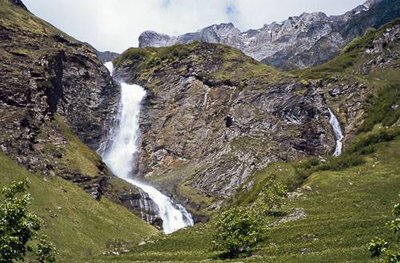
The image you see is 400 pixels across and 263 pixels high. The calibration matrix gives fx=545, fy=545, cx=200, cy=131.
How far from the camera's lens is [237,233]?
208 feet

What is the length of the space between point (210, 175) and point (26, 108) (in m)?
58.9

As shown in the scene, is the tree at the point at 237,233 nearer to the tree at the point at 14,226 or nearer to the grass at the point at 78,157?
the tree at the point at 14,226

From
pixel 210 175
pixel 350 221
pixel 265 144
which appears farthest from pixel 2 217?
pixel 265 144

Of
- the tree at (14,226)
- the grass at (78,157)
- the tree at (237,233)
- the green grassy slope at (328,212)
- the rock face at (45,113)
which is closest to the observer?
the tree at (14,226)

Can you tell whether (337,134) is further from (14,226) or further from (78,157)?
(14,226)

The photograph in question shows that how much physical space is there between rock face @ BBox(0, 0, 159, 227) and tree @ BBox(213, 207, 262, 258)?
75.6m

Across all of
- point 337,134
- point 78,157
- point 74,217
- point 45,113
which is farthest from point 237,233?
point 337,134

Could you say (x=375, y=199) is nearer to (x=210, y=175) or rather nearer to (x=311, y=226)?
(x=311, y=226)

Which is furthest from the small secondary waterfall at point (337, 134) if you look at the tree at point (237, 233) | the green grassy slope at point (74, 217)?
the tree at point (237, 233)

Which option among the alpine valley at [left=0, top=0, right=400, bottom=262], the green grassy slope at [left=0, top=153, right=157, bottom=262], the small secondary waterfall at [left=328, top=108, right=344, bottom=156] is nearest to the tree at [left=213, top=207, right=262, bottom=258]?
A: the alpine valley at [left=0, top=0, right=400, bottom=262]

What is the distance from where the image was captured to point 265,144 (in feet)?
590

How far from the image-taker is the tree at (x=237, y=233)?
204 feet

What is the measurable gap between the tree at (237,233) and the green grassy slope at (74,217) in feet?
116

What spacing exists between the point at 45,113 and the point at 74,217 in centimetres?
5554
